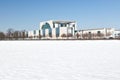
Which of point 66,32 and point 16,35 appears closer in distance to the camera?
point 66,32

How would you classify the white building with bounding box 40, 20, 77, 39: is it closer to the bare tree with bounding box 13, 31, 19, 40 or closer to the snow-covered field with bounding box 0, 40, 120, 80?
the bare tree with bounding box 13, 31, 19, 40

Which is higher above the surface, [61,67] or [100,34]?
[100,34]

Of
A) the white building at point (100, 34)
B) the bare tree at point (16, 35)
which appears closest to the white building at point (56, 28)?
the white building at point (100, 34)

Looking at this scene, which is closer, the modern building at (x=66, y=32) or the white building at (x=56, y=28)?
the modern building at (x=66, y=32)

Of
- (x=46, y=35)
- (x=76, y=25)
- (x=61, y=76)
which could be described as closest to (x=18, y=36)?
(x=46, y=35)

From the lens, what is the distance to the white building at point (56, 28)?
9713cm

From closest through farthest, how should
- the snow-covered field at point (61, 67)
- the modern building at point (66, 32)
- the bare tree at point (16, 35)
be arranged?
the snow-covered field at point (61, 67) < the modern building at point (66, 32) < the bare tree at point (16, 35)

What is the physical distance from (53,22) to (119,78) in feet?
322

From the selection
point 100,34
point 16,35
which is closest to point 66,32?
point 100,34

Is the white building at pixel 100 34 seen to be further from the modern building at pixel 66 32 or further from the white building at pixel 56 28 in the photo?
the white building at pixel 56 28

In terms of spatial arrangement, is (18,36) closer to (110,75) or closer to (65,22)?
(65,22)

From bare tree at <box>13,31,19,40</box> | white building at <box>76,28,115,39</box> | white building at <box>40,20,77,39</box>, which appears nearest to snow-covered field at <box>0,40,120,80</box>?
white building at <box>76,28,115,39</box>

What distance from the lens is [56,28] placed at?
99.8 m

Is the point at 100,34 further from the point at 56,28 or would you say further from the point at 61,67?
the point at 61,67
